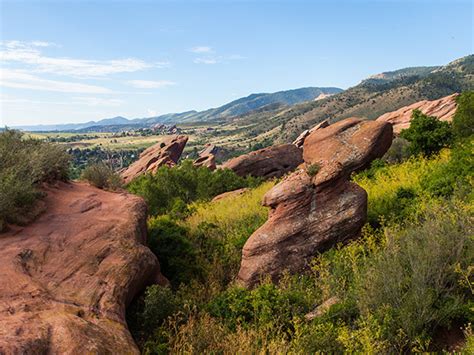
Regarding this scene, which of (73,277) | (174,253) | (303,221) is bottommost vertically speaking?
(174,253)

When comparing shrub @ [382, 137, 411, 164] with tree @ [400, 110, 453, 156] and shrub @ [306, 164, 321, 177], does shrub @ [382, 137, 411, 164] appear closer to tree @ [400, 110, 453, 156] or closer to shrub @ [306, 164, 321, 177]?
tree @ [400, 110, 453, 156]

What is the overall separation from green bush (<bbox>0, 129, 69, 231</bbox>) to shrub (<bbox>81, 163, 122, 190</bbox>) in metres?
1.31

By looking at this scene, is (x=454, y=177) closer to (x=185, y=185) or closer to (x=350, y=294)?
(x=350, y=294)

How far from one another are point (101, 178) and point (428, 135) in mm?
14632

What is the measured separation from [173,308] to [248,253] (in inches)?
134

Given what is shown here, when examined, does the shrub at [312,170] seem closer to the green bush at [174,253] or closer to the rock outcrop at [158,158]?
the green bush at [174,253]

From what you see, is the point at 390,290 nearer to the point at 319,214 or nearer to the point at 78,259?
the point at 319,214

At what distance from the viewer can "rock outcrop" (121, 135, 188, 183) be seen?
1860 inches

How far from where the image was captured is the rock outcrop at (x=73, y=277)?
17.6 ft

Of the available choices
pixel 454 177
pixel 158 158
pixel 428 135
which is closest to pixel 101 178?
pixel 454 177

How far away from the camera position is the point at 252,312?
8125 mm

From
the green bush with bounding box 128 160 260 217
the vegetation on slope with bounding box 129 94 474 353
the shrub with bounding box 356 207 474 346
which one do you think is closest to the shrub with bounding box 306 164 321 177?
the vegetation on slope with bounding box 129 94 474 353

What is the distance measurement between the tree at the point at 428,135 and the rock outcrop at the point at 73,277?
45.4 ft

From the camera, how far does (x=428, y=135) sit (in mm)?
18125
